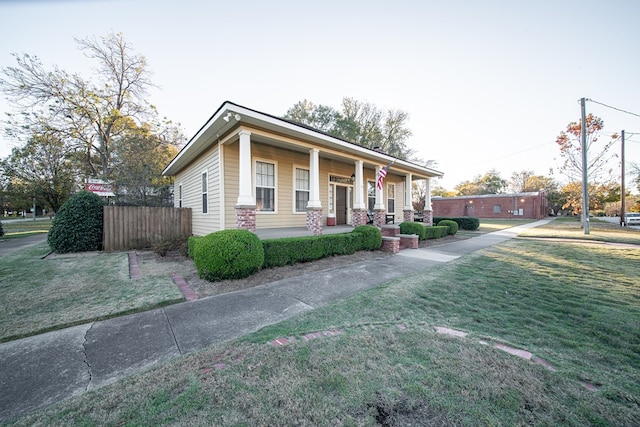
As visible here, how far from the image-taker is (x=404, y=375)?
2002mm

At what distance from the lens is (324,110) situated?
83.5ft

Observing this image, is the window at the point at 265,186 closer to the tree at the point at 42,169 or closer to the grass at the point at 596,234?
the grass at the point at 596,234

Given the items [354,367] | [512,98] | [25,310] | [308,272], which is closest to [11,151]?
[25,310]

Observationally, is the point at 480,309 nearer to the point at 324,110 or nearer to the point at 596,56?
the point at 596,56

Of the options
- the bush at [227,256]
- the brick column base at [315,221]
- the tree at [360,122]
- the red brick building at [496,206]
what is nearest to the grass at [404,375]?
the bush at [227,256]

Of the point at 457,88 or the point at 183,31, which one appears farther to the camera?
the point at 457,88

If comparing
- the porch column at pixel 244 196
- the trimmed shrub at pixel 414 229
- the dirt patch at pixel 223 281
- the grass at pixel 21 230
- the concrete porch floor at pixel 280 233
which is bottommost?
the dirt patch at pixel 223 281

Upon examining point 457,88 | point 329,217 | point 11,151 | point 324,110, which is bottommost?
point 329,217

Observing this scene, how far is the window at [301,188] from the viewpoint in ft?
31.1

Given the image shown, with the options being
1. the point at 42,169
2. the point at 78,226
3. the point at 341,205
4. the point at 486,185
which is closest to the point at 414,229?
the point at 341,205

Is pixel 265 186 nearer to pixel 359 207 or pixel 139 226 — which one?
pixel 359 207

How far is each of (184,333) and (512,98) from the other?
53.8 ft

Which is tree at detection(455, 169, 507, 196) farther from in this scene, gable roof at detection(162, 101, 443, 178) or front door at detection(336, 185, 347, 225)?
front door at detection(336, 185, 347, 225)

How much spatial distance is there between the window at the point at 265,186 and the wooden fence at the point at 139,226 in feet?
12.3
